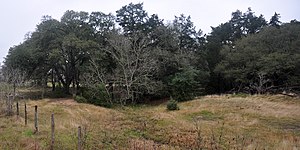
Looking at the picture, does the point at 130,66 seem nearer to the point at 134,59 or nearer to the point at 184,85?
the point at 134,59

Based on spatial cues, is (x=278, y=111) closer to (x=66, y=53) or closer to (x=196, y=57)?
(x=196, y=57)

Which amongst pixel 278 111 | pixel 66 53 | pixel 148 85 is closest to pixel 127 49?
pixel 148 85

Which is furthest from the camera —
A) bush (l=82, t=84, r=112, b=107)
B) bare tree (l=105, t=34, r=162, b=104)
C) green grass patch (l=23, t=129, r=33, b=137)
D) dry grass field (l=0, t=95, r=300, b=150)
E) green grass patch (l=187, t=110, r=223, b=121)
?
bare tree (l=105, t=34, r=162, b=104)

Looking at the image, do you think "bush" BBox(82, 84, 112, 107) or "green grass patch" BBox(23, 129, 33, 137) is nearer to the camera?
"green grass patch" BBox(23, 129, 33, 137)

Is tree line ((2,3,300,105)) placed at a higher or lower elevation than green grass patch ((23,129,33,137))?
higher

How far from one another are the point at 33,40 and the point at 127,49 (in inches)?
600

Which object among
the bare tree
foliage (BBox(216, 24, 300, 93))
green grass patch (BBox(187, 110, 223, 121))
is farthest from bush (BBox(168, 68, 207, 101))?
green grass patch (BBox(187, 110, 223, 121))

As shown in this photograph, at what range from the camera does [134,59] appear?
36562 millimetres

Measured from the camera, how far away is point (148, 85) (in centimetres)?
3719

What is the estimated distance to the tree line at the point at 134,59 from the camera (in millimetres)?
36188

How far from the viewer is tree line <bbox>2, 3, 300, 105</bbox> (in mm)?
36188

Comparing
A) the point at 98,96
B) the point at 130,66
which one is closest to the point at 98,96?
the point at 98,96

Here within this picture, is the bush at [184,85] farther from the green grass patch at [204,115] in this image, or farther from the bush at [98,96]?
→ the green grass patch at [204,115]

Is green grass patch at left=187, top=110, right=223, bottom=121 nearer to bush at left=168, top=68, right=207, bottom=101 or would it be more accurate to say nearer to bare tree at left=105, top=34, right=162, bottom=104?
bare tree at left=105, top=34, right=162, bottom=104
